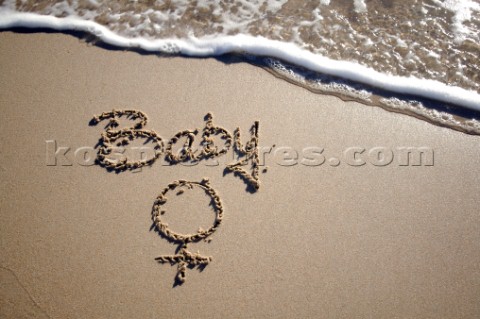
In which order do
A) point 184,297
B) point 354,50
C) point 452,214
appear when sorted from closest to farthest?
point 184,297 < point 452,214 < point 354,50

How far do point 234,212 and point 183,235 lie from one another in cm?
35

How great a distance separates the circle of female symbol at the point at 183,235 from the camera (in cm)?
253

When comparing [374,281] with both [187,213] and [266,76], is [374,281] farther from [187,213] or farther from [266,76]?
[266,76]

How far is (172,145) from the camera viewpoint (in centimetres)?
295

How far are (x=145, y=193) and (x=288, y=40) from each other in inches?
71.6

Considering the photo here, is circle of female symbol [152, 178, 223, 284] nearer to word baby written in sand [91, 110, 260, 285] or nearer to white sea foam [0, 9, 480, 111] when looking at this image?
word baby written in sand [91, 110, 260, 285]

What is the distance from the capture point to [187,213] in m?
2.73

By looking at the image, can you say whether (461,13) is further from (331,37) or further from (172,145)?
(172,145)

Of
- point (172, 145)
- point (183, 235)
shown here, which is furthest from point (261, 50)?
point (183, 235)

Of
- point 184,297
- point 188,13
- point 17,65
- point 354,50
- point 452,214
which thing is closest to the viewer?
point 184,297

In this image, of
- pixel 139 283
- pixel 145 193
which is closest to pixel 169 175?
pixel 145 193

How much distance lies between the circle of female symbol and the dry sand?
0.04 metres

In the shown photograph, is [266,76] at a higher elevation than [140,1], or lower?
lower

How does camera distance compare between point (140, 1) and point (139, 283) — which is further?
point (140, 1)
